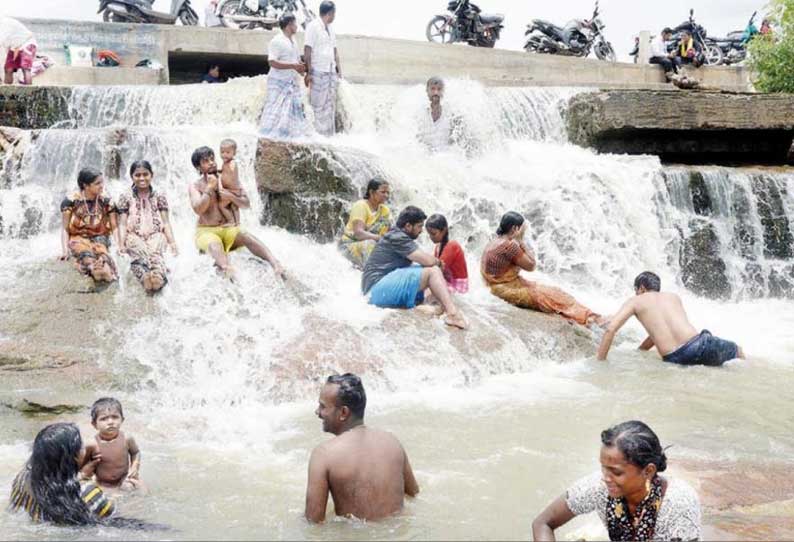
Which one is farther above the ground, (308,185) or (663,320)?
(308,185)

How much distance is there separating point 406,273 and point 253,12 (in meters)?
12.1

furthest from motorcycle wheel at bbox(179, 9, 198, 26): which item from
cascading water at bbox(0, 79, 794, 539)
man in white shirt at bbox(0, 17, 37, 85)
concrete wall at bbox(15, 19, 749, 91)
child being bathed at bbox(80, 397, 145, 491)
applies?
child being bathed at bbox(80, 397, 145, 491)

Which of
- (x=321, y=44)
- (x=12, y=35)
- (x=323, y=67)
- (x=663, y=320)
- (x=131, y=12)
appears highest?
(x=131, y=12)

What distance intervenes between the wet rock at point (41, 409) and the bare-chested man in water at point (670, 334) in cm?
398

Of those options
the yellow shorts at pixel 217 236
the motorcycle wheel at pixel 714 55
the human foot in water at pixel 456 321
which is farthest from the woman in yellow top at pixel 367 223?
the motorcycle wheel at pixel 714 55

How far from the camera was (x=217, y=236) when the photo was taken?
7.96 m

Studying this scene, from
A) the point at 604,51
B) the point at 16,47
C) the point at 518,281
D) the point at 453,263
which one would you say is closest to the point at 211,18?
the point at 16,47

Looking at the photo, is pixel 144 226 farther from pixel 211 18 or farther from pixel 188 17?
pixel 188 17

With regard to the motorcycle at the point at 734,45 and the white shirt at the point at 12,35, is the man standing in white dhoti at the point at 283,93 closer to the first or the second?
the white shirt at the point at 12,35

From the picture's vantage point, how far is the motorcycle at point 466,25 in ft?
65.3

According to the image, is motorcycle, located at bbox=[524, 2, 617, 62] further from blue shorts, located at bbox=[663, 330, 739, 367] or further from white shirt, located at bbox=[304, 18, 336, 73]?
blue shorts, located at bbox=[663, 330, 739, 367]

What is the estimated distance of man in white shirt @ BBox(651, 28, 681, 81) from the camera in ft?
64.7

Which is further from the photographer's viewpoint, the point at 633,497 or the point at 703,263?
the point at 703,263

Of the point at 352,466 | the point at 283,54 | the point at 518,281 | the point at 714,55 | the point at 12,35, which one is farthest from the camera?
the point at 714,55
